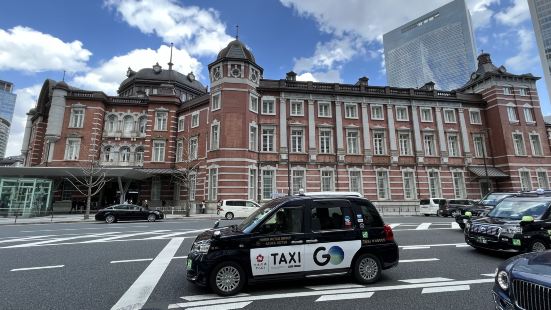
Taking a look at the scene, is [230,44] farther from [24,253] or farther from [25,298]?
[25,298]

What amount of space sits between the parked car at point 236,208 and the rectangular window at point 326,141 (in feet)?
33.7

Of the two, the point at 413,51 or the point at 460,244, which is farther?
the point at 413,51

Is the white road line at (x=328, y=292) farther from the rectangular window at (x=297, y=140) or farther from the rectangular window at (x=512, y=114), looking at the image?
the rectangular window at (x=512, y=114)

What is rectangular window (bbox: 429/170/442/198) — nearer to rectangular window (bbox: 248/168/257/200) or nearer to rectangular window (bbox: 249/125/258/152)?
rectangular window (bbox: 248/168/257/200)

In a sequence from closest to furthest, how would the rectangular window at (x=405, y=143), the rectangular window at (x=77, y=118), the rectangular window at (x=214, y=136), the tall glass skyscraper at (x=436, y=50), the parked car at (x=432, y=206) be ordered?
the parked car at (x=432, y=206), the rectangular window at (x=214, y=136), the rectangular window at (x=405, y=143), the rectangular window at (x=77, y=118), the tall glass skyscraper at (x=436, y=50)

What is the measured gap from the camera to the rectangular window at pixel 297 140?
29.2m

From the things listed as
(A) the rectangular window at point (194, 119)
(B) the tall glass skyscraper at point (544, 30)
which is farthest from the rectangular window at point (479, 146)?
(B) the tall glass skyscraper at point (544, 30)

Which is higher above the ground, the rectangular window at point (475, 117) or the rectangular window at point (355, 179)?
the rectangular window at point (475, 117)

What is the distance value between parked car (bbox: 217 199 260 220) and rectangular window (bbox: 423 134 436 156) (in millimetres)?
21197

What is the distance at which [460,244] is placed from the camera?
32.5 feet

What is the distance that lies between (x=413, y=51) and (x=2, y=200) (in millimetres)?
122662

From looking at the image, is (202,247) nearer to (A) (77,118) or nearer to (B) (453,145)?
(B) (453,145)

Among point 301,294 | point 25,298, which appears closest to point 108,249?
point 25,298

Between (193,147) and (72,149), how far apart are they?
47.2 feet
